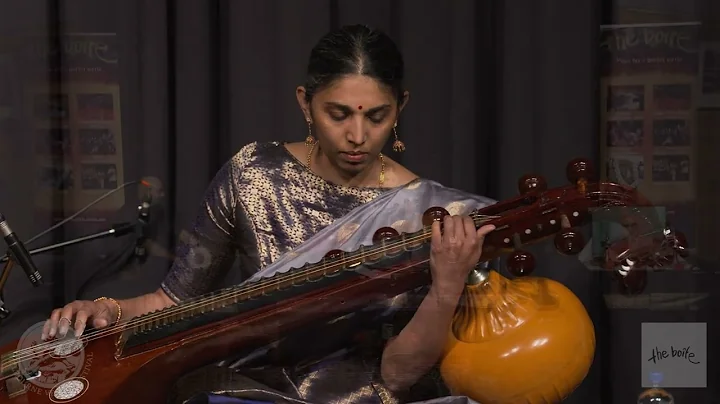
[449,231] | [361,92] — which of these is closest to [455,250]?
[449,231]

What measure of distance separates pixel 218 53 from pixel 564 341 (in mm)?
573

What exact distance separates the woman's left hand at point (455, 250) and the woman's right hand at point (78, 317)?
453 millimetres

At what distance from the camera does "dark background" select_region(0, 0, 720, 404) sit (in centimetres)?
111

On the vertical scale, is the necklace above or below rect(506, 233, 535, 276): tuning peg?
above

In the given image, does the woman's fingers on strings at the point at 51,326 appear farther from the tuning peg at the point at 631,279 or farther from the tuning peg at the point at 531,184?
the tuning peg at the point at 631,279

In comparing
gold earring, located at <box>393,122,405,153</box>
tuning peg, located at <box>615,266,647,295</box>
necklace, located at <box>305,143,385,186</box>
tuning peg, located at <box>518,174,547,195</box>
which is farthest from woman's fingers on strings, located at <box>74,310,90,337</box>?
tuning peg, located at <box>615,266,647,295</box>

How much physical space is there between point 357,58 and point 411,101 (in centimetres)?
9

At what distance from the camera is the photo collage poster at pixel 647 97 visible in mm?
1089

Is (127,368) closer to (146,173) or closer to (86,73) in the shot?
(146,173)

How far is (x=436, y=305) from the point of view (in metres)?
1.06

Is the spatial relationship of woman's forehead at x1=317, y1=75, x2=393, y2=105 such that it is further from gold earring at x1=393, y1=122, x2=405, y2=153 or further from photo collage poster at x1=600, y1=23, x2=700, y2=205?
photo collage poster at x1=600, y1=23, x2=700, y2=205

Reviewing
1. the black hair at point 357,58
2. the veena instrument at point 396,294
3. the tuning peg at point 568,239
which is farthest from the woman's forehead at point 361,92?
the tuning peg at point 568,239

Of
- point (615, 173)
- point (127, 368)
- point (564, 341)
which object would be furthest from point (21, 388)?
point (615, 173)

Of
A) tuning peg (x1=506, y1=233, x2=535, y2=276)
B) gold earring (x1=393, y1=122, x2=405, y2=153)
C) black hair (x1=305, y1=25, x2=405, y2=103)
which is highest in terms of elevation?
black hair (x1=305, y1=25, x2=405, y2=103)
